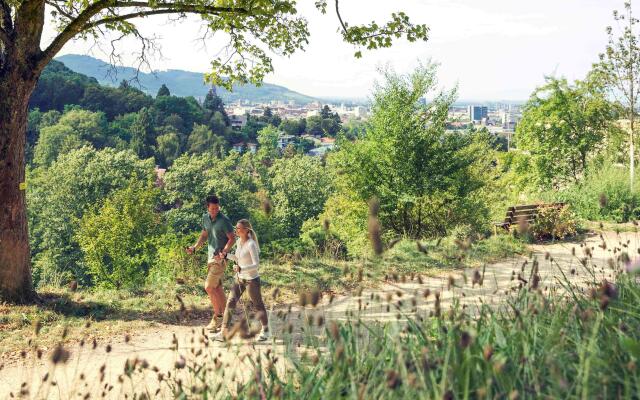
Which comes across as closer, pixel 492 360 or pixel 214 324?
pixel 492 360

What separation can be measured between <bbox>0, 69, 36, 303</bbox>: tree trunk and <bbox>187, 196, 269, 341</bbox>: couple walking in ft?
9.19

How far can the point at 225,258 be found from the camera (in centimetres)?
752

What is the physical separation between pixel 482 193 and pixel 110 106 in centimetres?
9159

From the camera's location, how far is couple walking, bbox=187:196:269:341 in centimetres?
707

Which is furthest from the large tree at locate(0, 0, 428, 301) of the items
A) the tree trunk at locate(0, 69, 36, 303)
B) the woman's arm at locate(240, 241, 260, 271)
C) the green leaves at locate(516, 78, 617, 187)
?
the green leaves at locate(516, 78, 617, 187)

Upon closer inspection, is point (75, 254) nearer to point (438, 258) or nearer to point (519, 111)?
point (519, 111)

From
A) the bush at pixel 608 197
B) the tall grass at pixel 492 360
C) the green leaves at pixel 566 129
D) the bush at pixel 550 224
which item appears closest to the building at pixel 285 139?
the green leaves at pixel 566 129

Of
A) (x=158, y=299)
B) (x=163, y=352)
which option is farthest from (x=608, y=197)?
(x=163, y=352)

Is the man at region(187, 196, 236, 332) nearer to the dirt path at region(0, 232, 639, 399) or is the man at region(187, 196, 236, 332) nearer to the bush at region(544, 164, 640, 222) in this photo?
the dirt path at region(0, 232, 639, 399)

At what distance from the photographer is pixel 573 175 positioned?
78.1 ft

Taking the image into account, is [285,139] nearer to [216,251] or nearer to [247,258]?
[216,251]

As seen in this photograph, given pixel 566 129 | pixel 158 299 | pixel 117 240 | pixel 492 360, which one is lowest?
pixel 117 240

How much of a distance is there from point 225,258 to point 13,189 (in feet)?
11.1

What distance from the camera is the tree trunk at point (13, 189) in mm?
8508
